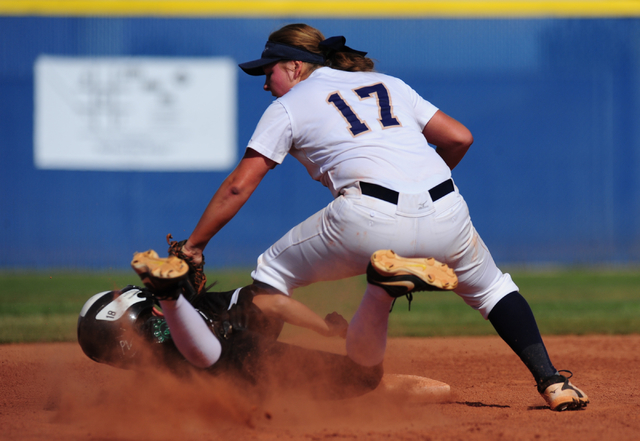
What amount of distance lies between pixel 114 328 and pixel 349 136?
4.31ft

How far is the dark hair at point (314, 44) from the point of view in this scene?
260 centimetres

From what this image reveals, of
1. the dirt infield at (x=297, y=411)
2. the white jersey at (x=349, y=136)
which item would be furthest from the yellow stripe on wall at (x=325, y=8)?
the white jersey at (x=349, y=136)

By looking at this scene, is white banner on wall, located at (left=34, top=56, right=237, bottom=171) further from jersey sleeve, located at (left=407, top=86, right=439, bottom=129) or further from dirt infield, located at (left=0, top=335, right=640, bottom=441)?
jersey sleeve, located at (left=407, top=86, right=439, bottom=129)

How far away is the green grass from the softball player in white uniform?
75 cm

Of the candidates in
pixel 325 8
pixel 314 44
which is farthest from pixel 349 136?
pixel 325 8

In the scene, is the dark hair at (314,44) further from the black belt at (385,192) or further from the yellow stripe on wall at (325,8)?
the yellow stripe on wall at (325,8)

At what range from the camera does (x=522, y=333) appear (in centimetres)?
252

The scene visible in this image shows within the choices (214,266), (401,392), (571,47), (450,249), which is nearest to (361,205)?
(450,249)

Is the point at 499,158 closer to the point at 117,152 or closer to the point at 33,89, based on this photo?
the point at 117,152

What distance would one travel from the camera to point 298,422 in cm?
235

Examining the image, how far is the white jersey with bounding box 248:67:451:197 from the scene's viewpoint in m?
2.24

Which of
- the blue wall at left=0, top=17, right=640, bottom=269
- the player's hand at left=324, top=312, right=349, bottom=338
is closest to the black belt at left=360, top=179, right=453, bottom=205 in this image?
the player's hand at left=324, top=312, right=349, bottom=338

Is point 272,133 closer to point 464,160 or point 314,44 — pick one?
point 314,44

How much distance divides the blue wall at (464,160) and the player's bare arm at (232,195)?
8.17 m
